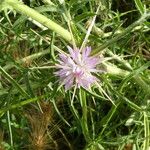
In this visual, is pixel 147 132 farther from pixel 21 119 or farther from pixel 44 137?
pixel 21 119

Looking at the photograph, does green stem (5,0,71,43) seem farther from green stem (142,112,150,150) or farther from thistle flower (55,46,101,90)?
green stem (142,112,150,150)

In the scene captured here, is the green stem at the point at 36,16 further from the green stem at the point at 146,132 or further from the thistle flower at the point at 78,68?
the green stem at the point at 146,132

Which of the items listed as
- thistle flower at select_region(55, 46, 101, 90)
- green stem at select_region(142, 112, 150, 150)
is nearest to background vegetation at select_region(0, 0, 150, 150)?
green stem at select_region(142, 112, 150, 150)

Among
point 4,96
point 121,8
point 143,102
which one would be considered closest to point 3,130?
point 4,96

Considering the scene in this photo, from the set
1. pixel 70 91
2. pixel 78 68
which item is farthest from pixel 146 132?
pixel 78 68

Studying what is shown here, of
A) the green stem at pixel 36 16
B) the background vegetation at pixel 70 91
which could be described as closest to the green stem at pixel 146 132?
the background vegetation at pixel 70 91
